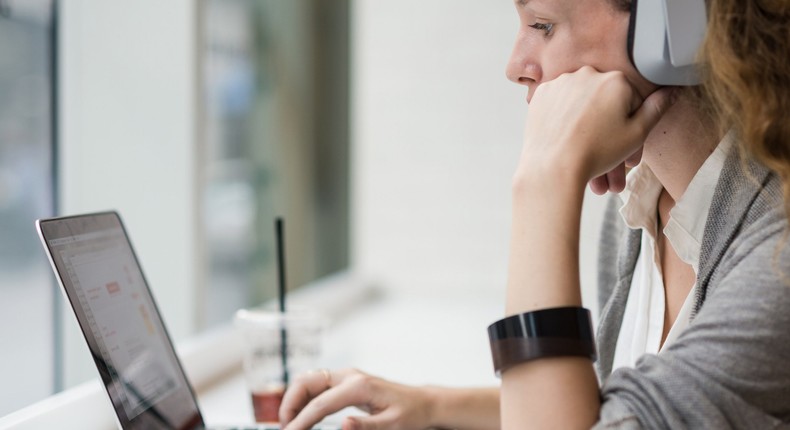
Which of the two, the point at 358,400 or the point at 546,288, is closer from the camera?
the point at 546,288

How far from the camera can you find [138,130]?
1823 mm

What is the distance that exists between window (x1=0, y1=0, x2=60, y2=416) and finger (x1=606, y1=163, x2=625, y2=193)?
117cm

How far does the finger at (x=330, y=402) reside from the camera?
3.15 ft

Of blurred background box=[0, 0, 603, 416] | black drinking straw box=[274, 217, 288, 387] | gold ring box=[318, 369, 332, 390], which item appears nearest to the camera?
gold ring box=[318, 369, 332, 390]

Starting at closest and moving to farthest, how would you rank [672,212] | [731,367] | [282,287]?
1. [731,367]
2. [672,212]
3. [282,287]

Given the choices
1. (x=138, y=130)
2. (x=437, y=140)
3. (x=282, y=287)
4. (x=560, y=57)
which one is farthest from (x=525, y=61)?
(x=437, y=140)

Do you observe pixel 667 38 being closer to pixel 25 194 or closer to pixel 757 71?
pixel 757 71

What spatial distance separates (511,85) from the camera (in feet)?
9.05

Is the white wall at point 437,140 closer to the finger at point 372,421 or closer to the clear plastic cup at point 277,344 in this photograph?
the clear plastic cup at point 277,344

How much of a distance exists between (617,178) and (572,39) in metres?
0.18

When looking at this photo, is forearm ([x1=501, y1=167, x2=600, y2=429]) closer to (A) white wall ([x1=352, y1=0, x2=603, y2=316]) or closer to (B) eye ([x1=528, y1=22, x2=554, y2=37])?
(B) eye ([x1=528, y1=22, x2=554, y2=37])

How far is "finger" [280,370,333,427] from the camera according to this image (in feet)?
3.30

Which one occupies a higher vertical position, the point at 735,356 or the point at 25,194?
the point at 25,194

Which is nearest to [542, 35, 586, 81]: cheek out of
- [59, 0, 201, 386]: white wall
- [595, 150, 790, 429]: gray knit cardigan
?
[595, 150, 790, 429]: gray knit cardigan
